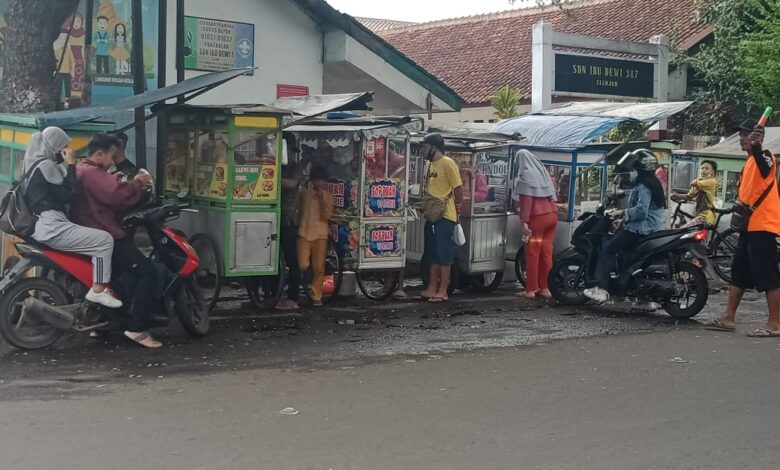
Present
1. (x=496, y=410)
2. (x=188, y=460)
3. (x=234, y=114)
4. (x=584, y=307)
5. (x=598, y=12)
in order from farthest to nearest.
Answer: (x=598, y=12) < (x=584, y=307) < (x=234, y=114) < (x=496, y=410) < (x=188, y=460)

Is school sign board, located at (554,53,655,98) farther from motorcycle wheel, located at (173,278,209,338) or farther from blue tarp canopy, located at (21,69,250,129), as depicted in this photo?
motorcycle wheel, located at (173,278,209,338)

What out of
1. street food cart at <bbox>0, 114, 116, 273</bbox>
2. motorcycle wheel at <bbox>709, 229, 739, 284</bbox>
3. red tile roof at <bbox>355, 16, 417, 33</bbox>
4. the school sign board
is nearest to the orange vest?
motorcycle wheel at <bbox>709, 229, 739, 284</bbox>

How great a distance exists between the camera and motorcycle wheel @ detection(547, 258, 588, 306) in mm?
10773

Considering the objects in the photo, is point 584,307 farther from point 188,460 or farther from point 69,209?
point 188,460

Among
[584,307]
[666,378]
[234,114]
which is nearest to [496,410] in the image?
[666,378]

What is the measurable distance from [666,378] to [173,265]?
4067 millimetres

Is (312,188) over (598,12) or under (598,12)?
under

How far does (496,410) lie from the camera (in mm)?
6168

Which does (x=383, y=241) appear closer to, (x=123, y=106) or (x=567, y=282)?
(x=567, y=282)

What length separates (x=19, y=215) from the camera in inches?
293

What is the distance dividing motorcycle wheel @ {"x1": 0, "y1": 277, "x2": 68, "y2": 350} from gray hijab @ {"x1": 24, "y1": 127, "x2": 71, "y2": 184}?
807mm

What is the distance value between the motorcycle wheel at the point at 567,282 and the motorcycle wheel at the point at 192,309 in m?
4.19

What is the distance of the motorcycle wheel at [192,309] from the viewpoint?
8164 millimetres

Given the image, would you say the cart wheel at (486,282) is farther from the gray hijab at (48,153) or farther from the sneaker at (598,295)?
the gray hijab at (48,153)
